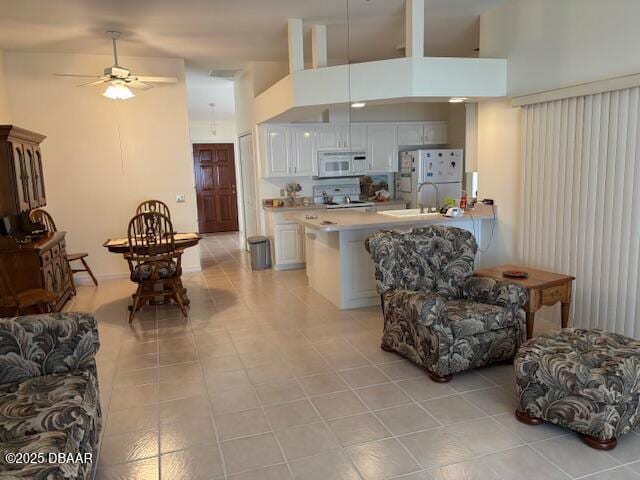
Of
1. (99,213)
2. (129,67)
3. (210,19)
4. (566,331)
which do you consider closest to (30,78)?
(129,67)

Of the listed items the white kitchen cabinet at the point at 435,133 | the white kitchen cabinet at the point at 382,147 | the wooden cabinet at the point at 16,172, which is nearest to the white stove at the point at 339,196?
the white kitchen cabinet at the point at 382,147

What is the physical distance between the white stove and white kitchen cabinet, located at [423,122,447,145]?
4.30 ft

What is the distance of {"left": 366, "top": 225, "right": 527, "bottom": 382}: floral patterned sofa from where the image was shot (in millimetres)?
3096

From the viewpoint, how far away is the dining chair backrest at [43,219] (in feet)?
17.9

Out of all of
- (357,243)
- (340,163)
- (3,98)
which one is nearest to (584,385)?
(357,243)

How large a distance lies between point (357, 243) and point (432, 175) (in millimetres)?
2839

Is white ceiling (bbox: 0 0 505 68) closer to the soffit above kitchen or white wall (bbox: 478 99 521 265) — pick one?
the soffit above kitchen

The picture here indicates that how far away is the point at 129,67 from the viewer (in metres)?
6.22

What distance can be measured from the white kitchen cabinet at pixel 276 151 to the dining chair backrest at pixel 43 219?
2.73 metres

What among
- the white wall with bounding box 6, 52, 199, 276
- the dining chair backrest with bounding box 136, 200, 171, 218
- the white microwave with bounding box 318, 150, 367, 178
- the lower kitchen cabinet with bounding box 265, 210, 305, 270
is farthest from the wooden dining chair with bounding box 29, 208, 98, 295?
the white microwave with bounding box 318, 150, 367, 178

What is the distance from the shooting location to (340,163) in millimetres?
7035

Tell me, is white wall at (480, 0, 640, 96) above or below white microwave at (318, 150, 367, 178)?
above

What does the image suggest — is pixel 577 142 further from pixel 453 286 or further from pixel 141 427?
pixel 141 427

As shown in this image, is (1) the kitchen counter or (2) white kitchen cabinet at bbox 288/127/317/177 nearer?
(1) the kitchen counter
